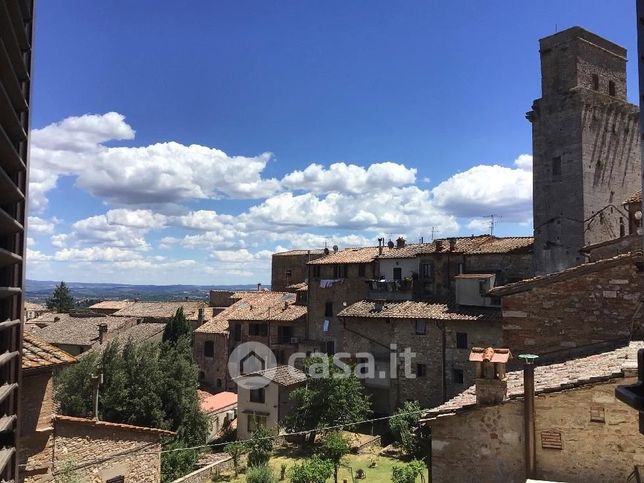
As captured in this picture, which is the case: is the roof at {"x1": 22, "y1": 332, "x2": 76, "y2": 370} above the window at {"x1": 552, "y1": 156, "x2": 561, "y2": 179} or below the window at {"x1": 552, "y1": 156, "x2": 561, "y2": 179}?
below

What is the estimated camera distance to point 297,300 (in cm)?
4566

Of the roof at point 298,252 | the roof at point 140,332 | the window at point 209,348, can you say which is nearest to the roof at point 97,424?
the window at point 209,348

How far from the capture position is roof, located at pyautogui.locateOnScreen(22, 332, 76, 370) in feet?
33.4

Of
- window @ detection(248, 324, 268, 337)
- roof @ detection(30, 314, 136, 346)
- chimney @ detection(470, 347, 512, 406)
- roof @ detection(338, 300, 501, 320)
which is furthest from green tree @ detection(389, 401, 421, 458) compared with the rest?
roof @ detection(30, 314, 136, 346)

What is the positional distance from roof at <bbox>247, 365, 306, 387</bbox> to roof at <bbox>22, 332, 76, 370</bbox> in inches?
854

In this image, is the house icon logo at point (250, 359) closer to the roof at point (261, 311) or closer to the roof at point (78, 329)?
the roof at point (261, 311)

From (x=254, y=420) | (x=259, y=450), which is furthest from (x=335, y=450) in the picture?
(x=254, y=420)

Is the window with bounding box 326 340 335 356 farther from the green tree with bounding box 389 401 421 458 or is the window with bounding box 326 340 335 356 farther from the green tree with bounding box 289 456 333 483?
the green tree with bounding box 289 456 333 483

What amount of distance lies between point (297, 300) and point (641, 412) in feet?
144

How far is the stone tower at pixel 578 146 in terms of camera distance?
85.7 ft

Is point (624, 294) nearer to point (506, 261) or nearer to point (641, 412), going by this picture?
point (641, 412)

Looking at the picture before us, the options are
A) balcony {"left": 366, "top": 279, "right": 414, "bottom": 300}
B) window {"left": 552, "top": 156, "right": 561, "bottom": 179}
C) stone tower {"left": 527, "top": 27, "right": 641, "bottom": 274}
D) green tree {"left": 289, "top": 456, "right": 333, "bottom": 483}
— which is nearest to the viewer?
green tree {"left": 289, "top": 456, "right": 333, "bottom": 483}

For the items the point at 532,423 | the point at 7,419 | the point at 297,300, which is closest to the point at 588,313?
the point at 532,423

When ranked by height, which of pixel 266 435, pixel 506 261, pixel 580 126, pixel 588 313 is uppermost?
pixel 580 126
